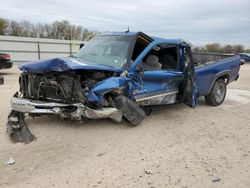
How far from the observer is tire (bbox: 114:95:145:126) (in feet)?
18.4

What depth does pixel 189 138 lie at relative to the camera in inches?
218

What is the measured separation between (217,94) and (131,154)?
16.1 ft

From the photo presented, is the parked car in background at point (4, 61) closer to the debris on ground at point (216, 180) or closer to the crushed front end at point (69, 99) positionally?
the crushed front end at point (69, 99)

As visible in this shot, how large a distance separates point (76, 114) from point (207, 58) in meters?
5.43

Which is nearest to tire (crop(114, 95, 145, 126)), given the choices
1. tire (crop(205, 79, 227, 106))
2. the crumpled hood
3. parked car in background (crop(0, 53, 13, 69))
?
the crumpled hood

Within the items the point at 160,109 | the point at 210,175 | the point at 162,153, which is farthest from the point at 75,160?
the point at 160,109

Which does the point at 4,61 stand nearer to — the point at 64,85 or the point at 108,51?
the point at 108,51

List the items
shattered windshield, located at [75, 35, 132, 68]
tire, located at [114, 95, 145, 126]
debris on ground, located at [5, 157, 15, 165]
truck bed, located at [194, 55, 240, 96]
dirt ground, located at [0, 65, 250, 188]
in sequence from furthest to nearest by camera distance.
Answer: truck bed, located at [194, 55, 240, 96] < shattered windshield, located at [75, 35, 132, 68] < tire, located at [114, 95, 145, 126] < debris on ground, located at [5, 157, 15, 165] < dirt ground, located at [0, 65, 250, 188]

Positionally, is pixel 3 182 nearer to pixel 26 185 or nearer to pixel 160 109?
pixel 26 185

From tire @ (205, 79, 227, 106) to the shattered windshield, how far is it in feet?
11.2

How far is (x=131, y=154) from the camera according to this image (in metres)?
4.64

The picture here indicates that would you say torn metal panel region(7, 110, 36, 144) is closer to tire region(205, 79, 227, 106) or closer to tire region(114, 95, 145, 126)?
tire region(114, 95, 145, 126)

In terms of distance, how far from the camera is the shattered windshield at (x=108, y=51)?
6.03 m

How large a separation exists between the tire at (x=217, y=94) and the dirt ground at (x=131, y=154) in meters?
1.63
